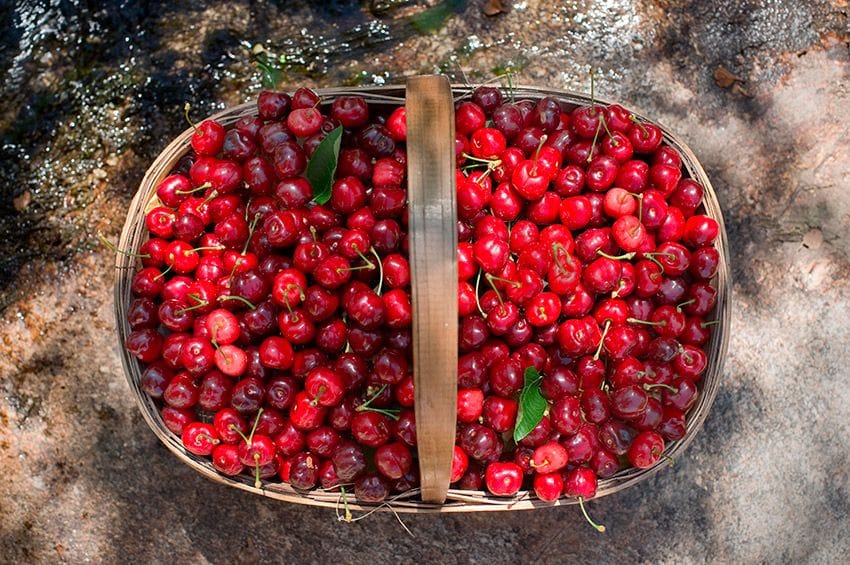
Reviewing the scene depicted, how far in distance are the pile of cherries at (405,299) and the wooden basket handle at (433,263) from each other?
29 cm

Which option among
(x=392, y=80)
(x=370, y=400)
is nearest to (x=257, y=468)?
(x=370, y=400)

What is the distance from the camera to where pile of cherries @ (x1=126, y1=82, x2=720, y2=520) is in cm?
198

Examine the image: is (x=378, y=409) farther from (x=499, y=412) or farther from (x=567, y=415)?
(x=567, y=415)

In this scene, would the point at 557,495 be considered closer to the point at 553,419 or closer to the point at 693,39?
the point at 553,419

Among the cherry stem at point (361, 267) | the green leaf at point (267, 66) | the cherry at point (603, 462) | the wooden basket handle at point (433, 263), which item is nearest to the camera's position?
the wooden basket handle at point (433, 263)

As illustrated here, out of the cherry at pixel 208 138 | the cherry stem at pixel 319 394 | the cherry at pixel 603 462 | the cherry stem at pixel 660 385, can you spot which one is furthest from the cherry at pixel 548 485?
the cherry at pixel 208 138

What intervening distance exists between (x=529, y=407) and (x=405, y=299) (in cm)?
47

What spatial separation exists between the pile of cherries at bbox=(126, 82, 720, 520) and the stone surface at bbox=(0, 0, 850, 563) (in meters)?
0.75

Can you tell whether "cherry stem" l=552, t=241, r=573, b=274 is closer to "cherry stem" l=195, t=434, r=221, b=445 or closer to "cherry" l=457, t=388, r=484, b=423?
"cherry" l=457, t=388, r=484, b=423

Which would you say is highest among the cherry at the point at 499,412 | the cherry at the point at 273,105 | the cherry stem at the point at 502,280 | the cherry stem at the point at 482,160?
the cherry at the point at 273,105

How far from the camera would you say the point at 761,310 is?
2.79 metres

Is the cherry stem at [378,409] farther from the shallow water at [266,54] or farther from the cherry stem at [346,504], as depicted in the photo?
the shallow water at [266,54]

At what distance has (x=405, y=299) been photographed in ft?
6.34

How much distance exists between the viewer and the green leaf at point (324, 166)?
1.92 meters
